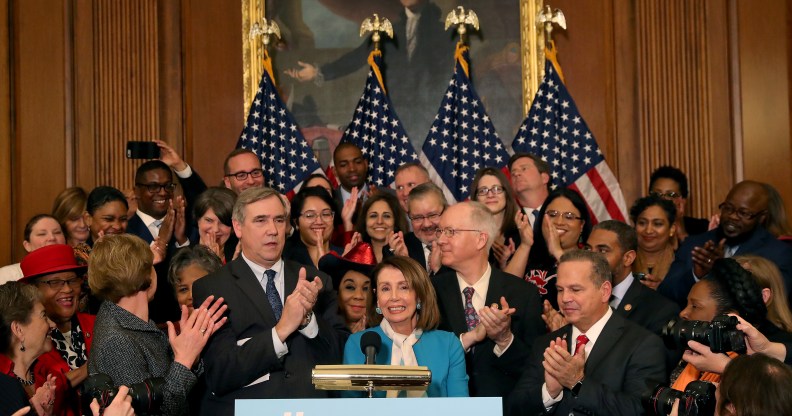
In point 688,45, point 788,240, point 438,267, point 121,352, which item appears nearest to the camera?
point 121,352

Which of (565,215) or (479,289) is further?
(565,215)

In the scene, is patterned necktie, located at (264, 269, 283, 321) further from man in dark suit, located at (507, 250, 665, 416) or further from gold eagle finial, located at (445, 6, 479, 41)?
gold eagle finial, located at (445, 6, 479, 41)

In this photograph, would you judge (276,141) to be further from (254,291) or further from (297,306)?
(297,306)

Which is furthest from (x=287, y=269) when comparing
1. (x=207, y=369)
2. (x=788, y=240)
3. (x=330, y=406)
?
(x=788, y=240)

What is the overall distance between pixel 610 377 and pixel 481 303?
98cm

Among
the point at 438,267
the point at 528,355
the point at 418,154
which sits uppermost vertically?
the point at 418,154

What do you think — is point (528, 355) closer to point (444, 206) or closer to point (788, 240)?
point (444, 206)

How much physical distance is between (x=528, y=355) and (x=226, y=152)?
4874 millimetres

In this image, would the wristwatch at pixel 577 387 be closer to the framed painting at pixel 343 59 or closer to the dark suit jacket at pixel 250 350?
the dark suit jacket at pixel 250 350

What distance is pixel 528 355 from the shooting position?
19.3 feet

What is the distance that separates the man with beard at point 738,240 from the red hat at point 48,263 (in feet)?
11.6

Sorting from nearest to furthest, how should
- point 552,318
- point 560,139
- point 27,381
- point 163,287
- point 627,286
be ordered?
point 27,381
point 552,318
point 627,286
point 163,287
point 560,139

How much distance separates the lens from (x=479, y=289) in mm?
6180

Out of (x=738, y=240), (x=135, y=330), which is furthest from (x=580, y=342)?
(x=738, y=240)
